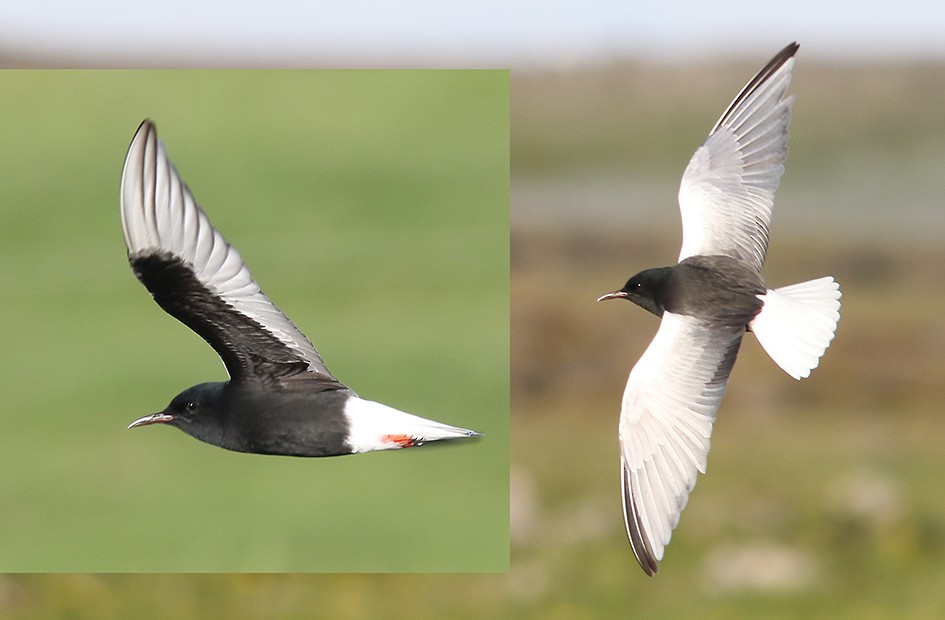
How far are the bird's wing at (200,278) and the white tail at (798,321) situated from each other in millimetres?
893

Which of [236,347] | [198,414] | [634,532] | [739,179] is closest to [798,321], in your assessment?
[739,179]

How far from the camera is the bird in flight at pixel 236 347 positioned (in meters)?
2.54

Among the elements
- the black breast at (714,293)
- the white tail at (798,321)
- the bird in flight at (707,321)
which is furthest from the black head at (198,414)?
the white tail at (798,321)

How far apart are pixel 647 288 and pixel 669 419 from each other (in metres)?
0.29

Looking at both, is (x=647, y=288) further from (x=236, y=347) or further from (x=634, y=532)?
(x=236, y=347)

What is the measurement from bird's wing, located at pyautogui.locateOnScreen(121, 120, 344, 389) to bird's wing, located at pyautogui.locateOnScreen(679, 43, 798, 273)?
0.91m

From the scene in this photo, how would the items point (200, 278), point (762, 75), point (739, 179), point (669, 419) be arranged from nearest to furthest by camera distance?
point (200, 278), point (669, 419), point (762, 75), point (739, 179)

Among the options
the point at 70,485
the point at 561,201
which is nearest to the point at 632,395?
the point at 70,485

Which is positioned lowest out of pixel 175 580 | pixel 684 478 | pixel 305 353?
pixel 175 580

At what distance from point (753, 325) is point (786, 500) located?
309 inches

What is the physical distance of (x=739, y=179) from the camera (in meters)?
3.01

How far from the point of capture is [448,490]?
13.1 feet

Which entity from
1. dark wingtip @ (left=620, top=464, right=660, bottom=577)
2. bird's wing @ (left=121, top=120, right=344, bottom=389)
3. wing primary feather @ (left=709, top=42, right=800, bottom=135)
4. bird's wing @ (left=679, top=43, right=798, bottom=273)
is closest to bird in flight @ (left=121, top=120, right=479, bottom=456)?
bird's wing @ (left=121, top=120, right=344, bottom=389)

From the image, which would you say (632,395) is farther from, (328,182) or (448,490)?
(328,182)
